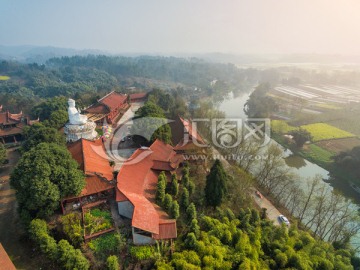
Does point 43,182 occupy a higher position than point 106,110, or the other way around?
point 106,110

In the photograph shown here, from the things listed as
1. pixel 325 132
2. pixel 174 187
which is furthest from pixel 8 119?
pixel 325 132

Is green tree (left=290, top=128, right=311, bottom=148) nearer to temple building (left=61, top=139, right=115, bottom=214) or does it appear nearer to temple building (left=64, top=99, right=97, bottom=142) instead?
temple building (left=61, top=139, right=115, bottom=214)

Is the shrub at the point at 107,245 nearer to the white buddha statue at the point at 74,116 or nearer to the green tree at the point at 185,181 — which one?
the green tree at the point at 185,181

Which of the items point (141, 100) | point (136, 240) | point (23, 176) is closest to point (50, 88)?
point (141, 100)

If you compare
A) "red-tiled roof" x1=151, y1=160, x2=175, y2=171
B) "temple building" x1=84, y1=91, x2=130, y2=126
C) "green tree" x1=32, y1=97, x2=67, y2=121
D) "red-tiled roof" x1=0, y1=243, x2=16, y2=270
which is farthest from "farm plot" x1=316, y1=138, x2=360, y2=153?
"red-tiled roof" x1=0, y1=243, x2=16, y2=270

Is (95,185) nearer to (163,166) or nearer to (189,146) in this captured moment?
(163,166)

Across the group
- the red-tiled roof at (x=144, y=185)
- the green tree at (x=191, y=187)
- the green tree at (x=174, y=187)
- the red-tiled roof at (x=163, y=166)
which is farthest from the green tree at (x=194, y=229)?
the red-tiled roof at (x=163, y=166)
